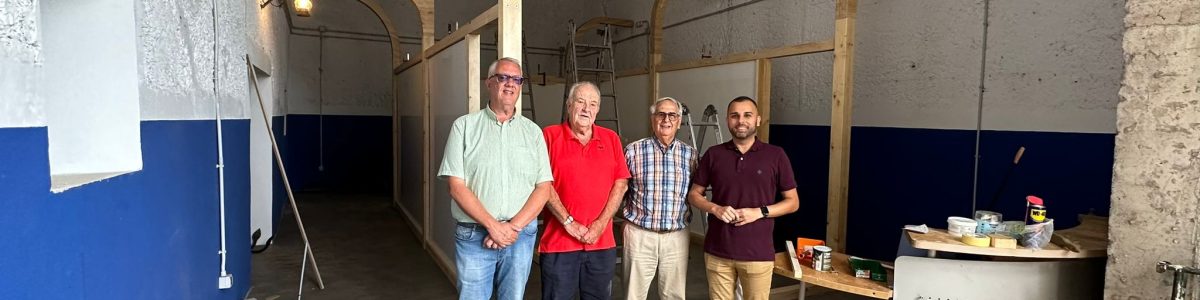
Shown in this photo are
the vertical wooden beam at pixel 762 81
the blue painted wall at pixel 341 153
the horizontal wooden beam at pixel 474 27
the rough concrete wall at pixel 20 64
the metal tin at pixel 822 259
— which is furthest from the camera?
the blue painted wall at pixel 341 153

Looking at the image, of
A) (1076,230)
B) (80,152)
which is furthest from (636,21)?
(80,152)

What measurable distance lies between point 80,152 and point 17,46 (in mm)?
586

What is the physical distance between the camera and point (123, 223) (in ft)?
5.88

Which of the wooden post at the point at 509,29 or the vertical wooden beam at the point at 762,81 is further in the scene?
the vertical wooden beam at the point at 762,81

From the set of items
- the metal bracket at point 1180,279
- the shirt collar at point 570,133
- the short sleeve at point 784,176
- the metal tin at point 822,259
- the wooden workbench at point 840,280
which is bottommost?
the wooden workbench at point 840,280

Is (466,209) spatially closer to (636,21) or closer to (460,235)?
(460,235)

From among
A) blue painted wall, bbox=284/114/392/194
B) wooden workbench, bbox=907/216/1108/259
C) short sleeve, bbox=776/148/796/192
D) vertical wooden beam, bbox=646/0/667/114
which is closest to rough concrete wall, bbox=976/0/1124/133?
wooden workbench, bbox=907/216/1108/259

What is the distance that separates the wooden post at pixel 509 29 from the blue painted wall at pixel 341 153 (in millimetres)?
8210

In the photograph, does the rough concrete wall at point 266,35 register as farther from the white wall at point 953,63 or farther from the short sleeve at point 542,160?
the white wall at point 953,63

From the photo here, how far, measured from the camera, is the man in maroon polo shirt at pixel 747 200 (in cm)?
286

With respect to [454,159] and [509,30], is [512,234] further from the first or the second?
[509,30]

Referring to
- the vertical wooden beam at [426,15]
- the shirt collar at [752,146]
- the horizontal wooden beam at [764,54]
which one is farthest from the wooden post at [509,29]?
the vertical wooden beam at [426,15]

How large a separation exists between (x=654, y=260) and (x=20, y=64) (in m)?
2.35

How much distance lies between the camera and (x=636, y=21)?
9391mm
